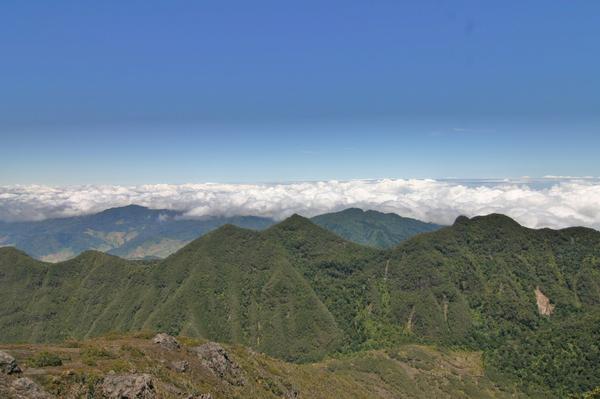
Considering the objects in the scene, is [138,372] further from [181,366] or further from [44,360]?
[181,366]

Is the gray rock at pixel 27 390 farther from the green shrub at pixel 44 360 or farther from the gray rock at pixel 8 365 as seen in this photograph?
the green shrub at pixel 44 360

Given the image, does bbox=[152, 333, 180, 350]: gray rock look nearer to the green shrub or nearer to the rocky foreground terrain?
the rocky foreground terrain

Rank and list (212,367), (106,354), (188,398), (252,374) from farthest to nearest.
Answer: (252,374) < (212,367) < (106,354) < (188,398)

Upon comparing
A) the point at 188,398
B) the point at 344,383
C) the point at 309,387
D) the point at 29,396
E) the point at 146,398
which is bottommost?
the point at 344,383

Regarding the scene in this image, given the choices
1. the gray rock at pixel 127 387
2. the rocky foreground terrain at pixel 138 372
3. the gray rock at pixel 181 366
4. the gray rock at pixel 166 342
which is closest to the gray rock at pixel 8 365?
the rocky foreground terrain at pixel 138 372

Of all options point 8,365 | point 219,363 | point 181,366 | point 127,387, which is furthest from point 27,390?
point 219,363

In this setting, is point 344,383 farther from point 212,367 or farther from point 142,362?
point 142,362

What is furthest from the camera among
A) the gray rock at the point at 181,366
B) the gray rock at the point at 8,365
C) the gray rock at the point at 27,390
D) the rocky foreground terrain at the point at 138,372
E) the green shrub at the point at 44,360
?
the gray rock at the point at 181,366

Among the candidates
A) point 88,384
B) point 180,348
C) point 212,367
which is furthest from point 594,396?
point 88,384
